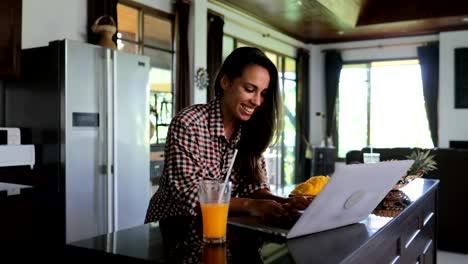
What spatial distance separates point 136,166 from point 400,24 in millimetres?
5311

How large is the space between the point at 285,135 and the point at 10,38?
5.33 m

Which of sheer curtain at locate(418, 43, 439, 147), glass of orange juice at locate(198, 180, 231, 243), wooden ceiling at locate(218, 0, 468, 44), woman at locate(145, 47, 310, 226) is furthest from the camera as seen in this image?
sheer curtain at locate(418, 43, 439, 147)

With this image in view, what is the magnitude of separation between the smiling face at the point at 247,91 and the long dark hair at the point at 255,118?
0.02 m

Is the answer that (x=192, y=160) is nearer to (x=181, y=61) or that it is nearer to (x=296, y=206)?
(x=296, y=206)

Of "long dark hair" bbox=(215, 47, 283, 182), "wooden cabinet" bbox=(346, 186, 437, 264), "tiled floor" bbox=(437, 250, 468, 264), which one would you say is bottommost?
"tiled floor" bbox=(437, 250, 468, 264)

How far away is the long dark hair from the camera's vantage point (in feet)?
4.85

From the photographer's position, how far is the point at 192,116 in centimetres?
141

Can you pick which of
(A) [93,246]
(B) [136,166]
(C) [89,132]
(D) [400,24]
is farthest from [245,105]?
(D) [400,24]

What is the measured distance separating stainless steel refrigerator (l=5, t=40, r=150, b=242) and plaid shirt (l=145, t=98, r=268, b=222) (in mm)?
1791

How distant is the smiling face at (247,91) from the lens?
4.79ft

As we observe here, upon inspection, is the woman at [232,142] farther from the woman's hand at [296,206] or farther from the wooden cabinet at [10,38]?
the wooden cabinet at [10,38]

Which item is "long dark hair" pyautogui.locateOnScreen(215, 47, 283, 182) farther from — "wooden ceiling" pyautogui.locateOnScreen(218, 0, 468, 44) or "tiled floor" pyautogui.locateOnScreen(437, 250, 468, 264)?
"wooden ceiling" pyautogui.locateOnScreen(218, 0, 468, 44)

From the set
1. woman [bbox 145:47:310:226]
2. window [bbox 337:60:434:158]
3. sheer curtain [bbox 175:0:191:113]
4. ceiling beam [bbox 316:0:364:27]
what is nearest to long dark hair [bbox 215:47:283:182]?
woman [bbox 145:47:310:226]

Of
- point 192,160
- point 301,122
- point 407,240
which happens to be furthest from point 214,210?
point 301,122
